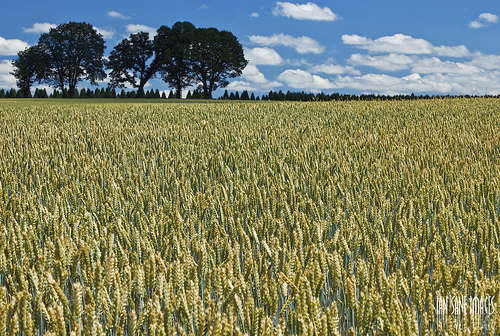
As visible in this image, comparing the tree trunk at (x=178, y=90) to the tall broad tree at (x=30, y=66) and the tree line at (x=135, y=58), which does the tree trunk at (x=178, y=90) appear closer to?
the tree line at (x=135, y=58)

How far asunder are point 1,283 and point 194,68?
5265cm

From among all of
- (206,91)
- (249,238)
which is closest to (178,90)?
(206,91)

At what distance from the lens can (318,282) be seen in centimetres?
171

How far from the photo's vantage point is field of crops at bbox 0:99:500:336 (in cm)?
157

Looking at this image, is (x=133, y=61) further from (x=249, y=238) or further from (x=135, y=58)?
(x=249, y=238)

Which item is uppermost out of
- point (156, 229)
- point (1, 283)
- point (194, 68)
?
point (194, 68)

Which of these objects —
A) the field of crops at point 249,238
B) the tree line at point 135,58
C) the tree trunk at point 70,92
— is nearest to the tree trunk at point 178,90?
the tree line at point 135,58

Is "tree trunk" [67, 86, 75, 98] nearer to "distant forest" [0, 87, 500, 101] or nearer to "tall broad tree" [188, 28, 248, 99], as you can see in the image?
"distant forest" [0, 87, 500, 101]

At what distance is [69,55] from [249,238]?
5734cm

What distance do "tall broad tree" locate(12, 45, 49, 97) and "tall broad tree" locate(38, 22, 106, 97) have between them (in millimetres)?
485

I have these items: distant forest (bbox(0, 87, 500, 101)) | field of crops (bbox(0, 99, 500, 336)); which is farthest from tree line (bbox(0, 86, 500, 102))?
field of crops (bbox(0, 99, 500, 336))

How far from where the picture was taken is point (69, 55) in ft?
180

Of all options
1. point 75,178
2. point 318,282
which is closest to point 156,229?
point 318,282

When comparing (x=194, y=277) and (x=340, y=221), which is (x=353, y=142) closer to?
(x=340, y=221)
